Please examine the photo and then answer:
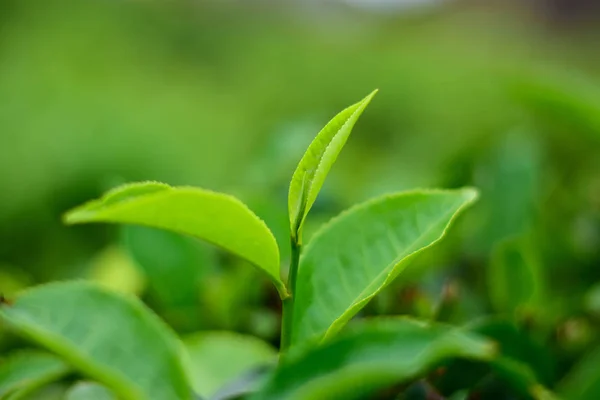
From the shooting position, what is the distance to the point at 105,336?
1.58ft

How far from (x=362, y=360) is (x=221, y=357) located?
32 cm

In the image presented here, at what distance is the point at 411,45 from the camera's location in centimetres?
687

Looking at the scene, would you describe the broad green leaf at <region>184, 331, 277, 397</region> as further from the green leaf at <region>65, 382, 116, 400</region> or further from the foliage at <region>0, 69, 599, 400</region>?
the green leaf at <region>65, 382, 116, 400</region>

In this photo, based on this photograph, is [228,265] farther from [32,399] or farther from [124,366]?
[124,366]

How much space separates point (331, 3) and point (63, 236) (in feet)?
22.5

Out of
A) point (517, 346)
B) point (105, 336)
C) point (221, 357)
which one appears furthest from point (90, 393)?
point (517, 346)

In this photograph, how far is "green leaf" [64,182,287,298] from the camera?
0.45m

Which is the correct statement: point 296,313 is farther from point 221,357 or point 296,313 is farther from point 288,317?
point 221,357

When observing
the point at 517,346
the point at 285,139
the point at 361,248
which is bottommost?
the point at 517,346

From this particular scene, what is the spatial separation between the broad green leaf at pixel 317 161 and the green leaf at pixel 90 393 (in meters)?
0.20

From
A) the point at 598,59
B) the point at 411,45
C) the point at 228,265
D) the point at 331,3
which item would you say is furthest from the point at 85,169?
the point at 331,3

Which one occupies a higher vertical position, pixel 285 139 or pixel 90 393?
pixel 285 139

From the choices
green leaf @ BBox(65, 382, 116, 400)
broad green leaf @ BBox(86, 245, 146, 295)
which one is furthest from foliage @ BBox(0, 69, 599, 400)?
broad green leaf @ BBox(86, 245, 146, 295)

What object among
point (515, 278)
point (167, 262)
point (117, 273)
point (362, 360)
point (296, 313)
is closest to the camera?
point (362, 360)
